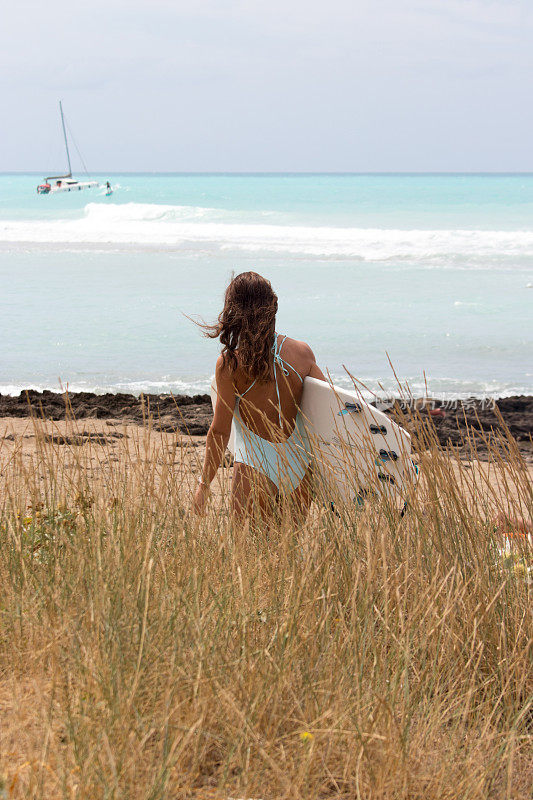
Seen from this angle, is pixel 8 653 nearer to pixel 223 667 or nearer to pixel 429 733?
pixel 223 667

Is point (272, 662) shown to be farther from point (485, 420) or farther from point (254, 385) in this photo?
point (485, 420)

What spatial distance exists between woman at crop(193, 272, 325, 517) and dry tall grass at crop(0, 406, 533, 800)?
0.61 metres

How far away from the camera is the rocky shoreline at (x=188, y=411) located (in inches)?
314

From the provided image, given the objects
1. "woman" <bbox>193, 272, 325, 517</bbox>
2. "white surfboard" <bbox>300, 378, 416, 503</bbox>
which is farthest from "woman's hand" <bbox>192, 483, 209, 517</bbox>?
"white surfboard" <bbox>300, 378, 416, 503</bbox>

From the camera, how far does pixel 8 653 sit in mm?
2285

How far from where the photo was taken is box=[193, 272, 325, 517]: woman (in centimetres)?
361

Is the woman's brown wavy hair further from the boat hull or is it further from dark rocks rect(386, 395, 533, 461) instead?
the boat hull

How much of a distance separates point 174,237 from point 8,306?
1767 centimetres

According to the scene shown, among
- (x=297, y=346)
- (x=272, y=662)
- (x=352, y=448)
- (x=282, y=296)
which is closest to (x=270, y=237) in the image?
(x=282, y=296)

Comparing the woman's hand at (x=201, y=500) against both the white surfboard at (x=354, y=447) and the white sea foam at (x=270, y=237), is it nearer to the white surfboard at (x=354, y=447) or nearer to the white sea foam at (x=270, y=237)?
the white surfboard at (x=354, y=447)

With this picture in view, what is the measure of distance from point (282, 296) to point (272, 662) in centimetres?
1518

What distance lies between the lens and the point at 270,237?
102 feet

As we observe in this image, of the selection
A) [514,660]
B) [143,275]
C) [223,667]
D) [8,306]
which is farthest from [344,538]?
[143,275]

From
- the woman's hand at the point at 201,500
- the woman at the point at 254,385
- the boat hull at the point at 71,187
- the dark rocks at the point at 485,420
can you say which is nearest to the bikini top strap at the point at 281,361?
the woman at the point at 254,385
